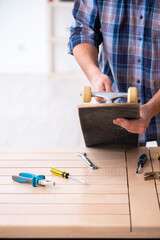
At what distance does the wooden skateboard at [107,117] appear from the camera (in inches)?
50.0

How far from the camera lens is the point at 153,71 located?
67.4 inches

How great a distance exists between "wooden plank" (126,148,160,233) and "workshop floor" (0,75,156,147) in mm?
2218

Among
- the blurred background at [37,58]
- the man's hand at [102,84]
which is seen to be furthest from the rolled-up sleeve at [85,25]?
the blurred background at [37,58]

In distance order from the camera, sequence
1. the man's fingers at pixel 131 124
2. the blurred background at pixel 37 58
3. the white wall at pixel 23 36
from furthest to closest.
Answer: the white wall at pixel 23 36
the blurred background at pixel 37 58
the man's fingers at pixel 131 124

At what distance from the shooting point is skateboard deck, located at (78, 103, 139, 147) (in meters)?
1.28

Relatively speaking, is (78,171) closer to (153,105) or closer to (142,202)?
(142,202)

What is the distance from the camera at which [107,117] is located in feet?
4.47

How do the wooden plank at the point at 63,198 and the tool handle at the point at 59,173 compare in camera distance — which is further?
the tool handle at the point at 59,173

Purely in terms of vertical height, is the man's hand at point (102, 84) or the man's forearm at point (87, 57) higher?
the man's forearm at point (87, 57)

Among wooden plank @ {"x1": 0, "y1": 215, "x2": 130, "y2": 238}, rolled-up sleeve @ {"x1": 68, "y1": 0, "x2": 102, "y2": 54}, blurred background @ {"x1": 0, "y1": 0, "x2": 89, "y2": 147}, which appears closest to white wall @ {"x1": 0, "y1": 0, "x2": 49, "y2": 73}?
blurred background @ {"x1": 0, "y1": 0, "x2": 89, "y2": 147}

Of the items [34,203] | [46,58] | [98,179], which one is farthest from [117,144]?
[46,58]

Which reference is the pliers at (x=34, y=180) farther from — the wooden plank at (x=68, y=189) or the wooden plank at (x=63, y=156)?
the wooden plank at (x=63, y=156)

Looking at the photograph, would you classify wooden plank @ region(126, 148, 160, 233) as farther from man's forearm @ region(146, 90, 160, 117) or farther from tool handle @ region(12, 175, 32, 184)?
tool handle @ region(12, 175, 32, 184)

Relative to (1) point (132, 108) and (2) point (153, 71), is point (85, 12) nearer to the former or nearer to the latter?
(2) point (153, 71)
